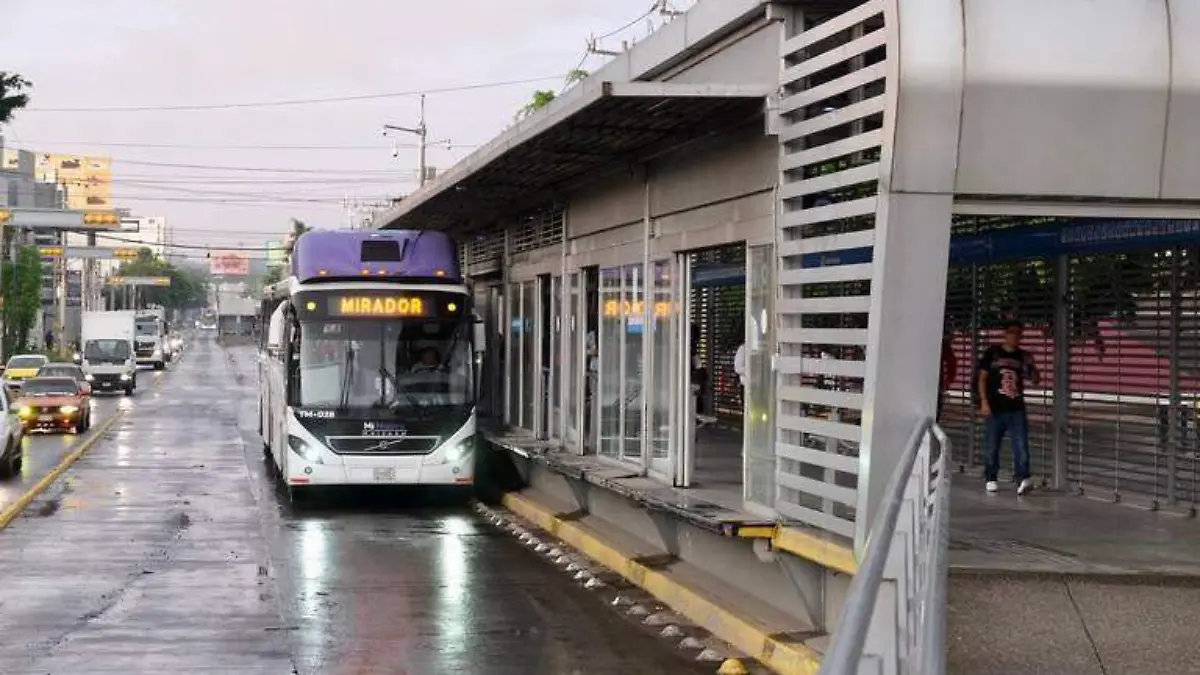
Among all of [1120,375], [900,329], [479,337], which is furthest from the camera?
[479,337]

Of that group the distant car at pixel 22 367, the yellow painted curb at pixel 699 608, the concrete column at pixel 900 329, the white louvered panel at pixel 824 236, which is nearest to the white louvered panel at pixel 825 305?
the white louvered panel at pixel 824 236

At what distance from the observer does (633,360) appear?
53.3 ft

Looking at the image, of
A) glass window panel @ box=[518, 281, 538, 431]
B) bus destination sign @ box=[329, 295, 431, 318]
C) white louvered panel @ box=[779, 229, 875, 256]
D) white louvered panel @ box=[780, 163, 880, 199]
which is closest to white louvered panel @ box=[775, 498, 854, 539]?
white louvered panel @ box=[779, 229, 875, 256]

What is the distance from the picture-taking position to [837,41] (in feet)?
35.9

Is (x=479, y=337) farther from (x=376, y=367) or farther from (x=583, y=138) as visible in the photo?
(x=583, y=138)

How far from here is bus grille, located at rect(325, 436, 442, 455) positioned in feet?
65.0

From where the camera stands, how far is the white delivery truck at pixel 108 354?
5691 centimetres

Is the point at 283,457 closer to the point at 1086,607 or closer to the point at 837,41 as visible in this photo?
the point at 837,41

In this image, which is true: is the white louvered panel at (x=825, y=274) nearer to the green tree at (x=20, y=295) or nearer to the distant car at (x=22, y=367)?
the distant car at (x=22, y=367)

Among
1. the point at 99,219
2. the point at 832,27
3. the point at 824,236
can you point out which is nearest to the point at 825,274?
the point at 824,236

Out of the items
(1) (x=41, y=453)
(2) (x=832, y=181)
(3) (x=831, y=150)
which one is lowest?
(1) (x=41, y=453)

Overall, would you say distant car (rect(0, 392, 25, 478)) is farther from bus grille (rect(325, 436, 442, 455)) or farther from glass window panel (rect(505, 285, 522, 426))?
glass window panel (rect(505, 285, 522, 426))

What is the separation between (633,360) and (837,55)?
6.50m

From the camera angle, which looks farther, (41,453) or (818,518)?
(41,453)
